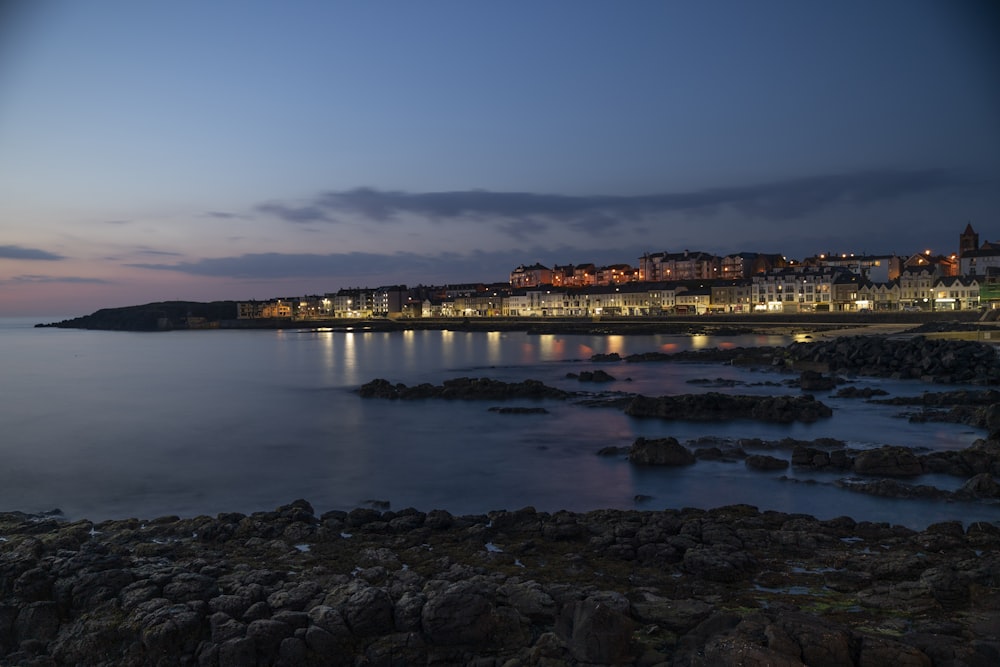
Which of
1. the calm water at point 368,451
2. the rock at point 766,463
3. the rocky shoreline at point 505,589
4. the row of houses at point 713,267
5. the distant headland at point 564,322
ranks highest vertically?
the row of houses at point 713,267

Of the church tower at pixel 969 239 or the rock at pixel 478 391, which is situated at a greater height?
the church tower at pixel 969 239

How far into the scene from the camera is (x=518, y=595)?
20.3 ft

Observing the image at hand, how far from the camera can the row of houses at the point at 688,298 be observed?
69938 millimetres

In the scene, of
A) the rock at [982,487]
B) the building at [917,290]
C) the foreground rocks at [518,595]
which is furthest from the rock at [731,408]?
the building at [917,290]

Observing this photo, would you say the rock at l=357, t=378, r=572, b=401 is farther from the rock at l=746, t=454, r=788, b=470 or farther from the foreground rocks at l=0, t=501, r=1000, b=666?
the foreground rocks at l=0, t=501, r=1000, b=666

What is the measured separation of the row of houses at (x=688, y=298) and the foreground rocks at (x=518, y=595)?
61.2m

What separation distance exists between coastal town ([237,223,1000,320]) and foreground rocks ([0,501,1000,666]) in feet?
199

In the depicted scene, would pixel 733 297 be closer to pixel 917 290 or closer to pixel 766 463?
pixel 917 290

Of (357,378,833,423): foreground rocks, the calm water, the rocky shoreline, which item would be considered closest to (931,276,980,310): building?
the calm water

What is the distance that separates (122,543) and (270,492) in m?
3.89

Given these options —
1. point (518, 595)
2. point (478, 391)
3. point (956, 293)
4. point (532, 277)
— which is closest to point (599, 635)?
point (518, 595)

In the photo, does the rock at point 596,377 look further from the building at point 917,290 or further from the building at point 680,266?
the building at point 680,266

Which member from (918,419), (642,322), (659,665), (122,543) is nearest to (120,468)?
(122,543)

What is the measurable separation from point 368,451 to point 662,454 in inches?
276
